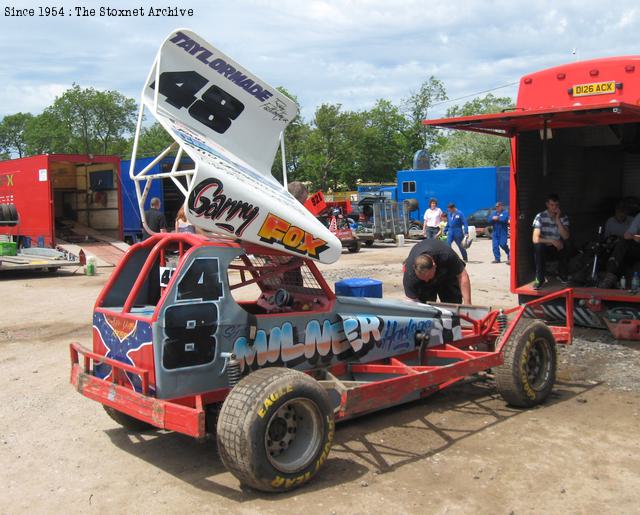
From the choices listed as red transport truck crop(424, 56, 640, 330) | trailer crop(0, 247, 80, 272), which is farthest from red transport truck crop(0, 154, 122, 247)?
red transport truck crop(424, 56, 640, 330)

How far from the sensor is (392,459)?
488cm

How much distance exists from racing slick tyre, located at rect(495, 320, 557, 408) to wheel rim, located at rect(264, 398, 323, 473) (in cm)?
212

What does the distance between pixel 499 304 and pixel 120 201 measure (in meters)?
13.2

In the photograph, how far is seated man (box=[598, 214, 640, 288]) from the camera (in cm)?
937

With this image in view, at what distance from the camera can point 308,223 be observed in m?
5.11

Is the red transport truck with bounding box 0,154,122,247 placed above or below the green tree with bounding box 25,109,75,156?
below

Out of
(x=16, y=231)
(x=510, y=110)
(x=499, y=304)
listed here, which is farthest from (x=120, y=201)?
(x=510, y=110)

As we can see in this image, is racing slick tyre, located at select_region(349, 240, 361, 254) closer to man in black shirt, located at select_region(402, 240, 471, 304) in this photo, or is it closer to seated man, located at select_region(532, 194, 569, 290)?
seated man, located at select_region(532, 194, 569, 290)

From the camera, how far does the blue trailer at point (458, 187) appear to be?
30.5m

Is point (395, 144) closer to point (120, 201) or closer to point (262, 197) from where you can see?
point (120, 201)

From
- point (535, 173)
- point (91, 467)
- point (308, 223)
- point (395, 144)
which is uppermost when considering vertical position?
point (395, 144)

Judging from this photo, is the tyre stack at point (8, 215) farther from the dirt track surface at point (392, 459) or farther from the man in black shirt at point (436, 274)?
the man in black shirt at point (436, 274)

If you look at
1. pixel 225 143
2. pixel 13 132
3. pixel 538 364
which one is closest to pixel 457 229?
pixel 538 364

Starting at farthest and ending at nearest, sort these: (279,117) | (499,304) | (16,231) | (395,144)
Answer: (395,144) < (16,231) < (499,304) < (279,117)
